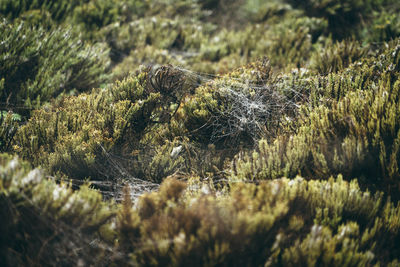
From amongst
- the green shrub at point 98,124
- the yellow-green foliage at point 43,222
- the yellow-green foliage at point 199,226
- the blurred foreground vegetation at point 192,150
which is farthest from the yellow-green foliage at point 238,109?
the yellow-green foliage at point 43,222

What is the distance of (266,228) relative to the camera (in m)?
2.09

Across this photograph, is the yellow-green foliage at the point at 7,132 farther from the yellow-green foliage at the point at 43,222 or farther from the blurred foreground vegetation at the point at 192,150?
the yellow-green foliage at the point at 43,222

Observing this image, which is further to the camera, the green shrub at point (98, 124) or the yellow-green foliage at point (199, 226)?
the green shrub at point (98, 124)

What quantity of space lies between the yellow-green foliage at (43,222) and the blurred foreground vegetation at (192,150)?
0.04ft

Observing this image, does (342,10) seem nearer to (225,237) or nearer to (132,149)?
(132,149)

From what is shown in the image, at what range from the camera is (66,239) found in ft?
7.25

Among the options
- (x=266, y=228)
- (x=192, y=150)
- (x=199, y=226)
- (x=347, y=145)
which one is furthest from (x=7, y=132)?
(x=347, y=145)

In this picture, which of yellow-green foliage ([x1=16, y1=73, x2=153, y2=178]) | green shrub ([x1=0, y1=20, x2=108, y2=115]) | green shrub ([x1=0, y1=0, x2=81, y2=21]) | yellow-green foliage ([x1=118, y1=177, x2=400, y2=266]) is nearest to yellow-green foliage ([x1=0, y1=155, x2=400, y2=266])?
yellow-green foliage ([x1=118, y1=177, x2=400, y2=266])

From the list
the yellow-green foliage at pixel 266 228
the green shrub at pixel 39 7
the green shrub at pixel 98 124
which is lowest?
the yellow-green foliage at pixel 266 228

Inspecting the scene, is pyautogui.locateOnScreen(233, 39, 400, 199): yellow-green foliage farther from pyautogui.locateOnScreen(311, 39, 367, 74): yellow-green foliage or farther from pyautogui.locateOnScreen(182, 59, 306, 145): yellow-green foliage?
pyautogui.locateOnScreen(311, 39, 367, 74): yellow-green foliage

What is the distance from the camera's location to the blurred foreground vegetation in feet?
6.94

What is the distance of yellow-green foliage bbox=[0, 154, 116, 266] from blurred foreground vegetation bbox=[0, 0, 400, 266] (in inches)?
0.4

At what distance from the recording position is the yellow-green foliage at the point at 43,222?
2.19 meters

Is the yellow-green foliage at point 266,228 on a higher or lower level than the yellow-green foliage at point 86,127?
lower
